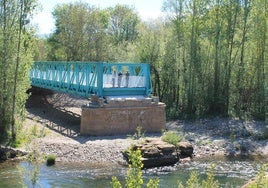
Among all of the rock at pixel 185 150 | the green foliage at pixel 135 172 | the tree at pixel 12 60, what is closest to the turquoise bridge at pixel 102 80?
the tree at pixel 12 60

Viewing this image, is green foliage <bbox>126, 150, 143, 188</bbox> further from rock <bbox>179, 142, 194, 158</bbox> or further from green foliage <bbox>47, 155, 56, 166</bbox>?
rock <bbox>179, 142, 194, 158</bbox>

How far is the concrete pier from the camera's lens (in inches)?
914

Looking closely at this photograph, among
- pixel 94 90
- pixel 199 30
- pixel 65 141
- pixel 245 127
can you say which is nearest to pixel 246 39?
pixel 199 30

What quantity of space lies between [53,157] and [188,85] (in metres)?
15.4

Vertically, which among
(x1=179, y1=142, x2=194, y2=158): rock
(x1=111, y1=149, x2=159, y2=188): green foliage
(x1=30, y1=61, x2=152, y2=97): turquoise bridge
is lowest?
(x1=179, y1=142, x2=194, y2=158): rock

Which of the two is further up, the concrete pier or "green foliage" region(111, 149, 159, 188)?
"green foliage" region(111, 149, 159, 188)

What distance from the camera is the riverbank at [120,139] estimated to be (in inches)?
769

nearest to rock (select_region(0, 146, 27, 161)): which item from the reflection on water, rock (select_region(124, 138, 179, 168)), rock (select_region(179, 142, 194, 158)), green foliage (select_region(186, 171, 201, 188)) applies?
the reflection on water

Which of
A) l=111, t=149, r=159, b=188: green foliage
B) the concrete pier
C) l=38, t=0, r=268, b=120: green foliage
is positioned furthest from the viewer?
l=38, t=0, r=268, b=120: green foliage

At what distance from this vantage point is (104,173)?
16688mm

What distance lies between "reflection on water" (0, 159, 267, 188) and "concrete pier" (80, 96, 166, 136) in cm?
523

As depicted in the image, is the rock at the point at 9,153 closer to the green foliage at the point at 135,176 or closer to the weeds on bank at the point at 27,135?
the weeds on bank at the point at 27,135

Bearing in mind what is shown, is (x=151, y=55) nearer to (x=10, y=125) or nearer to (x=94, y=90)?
(x=94, y=90)

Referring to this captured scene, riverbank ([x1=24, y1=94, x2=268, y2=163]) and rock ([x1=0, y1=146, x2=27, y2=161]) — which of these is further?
riverbank ([x1=24, y1=94, x2=268, y2=163])
